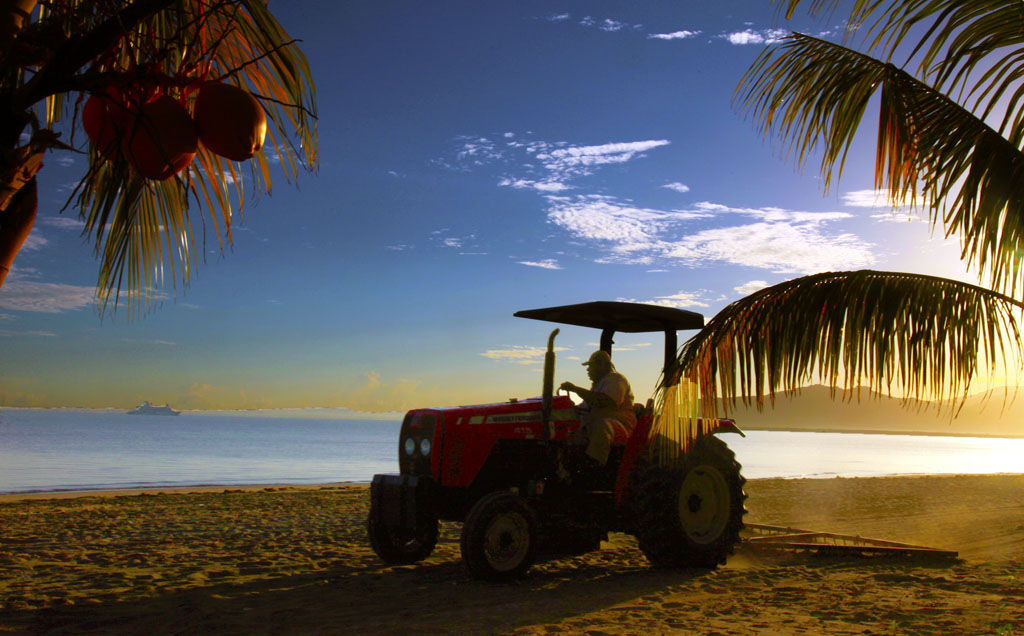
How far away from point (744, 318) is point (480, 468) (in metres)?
2.83

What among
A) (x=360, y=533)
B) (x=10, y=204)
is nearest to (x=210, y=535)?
(x=360, y=533)

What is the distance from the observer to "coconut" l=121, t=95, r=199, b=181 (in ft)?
3.25

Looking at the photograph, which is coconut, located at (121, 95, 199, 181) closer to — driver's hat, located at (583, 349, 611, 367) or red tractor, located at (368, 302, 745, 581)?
red tractor, located at (368, 302, 745, 581)

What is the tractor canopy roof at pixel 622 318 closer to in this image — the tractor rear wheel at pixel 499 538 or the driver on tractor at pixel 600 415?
the driver on tractor at pixel 600 415

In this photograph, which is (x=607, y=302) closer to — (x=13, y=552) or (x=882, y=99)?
(x=882, y=99)

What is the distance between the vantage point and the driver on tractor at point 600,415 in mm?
6355

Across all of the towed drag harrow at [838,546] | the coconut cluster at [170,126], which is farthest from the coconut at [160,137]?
the towed drag harrow at [838,546]

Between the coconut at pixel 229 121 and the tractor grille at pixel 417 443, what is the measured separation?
18.0 feet

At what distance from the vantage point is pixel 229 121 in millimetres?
1021

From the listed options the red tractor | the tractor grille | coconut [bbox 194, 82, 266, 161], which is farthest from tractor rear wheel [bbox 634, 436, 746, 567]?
coconut [bbox 194, 82, 266, 161]

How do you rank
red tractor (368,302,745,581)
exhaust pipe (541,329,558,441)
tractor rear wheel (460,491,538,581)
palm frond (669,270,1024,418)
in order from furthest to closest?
1. red tractor (368,302,745,581)
2. exhaust pipe (541,329,558,441)
3. tractor rear wheel (460,491,538,581)
4. palm frond (669,270,1024,418)

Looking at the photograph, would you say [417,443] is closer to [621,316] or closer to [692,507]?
[621,316]

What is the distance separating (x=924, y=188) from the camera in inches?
171

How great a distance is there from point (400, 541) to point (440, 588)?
1.19 metres
